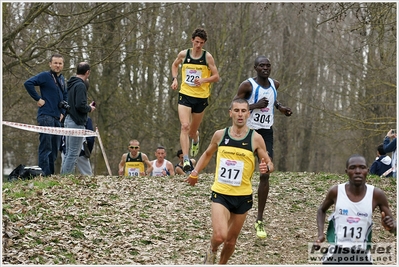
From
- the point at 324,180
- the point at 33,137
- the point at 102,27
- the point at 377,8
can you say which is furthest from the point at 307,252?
the point at 33,137

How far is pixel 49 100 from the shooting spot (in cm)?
1300

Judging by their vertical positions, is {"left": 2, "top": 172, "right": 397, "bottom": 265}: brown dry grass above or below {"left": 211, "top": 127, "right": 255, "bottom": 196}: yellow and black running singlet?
below

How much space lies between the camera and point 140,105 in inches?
1099

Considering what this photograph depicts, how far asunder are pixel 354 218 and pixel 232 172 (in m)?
1.61

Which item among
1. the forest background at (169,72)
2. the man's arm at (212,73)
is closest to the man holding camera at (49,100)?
the man's arm at (212,73)

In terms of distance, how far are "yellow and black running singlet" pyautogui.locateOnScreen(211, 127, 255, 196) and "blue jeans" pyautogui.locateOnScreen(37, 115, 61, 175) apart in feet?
18.5

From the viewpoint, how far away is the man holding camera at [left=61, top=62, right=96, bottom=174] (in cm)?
1302

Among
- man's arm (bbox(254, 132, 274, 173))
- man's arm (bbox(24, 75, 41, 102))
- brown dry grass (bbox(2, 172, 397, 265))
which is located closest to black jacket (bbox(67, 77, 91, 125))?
man's arm (bbox(24, 75, 41, 102))

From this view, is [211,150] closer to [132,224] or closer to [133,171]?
[132,224]

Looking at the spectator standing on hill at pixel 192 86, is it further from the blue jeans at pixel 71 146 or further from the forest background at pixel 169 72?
the forest background at pixel 169 72

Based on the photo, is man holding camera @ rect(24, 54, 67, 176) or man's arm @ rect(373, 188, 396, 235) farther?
man holding camera @ rect(24, 54, 67, 176)

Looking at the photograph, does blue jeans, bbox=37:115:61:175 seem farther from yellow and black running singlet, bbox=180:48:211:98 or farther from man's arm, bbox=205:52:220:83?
man's arm, bbox=205:52:220:83

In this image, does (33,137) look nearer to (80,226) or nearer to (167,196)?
(167,196)

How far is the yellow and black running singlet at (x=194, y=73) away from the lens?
40.0 ft
